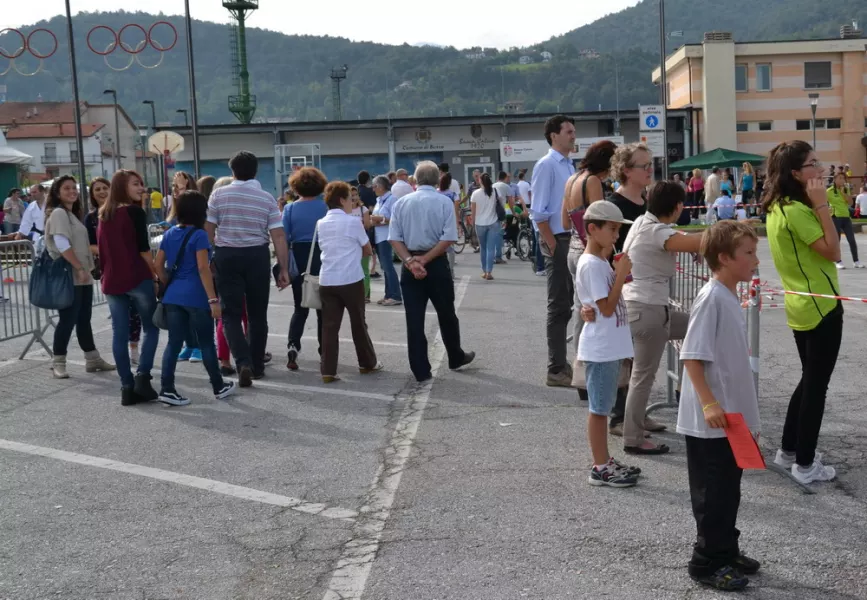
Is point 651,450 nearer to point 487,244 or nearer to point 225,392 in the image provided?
point 225,392

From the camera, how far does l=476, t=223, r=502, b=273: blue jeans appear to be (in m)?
18.5

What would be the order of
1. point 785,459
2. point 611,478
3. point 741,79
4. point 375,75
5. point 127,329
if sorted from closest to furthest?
point 611,478
point 785,459
point 127,329
point 741,79
point 375,75

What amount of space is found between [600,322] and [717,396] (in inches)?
51.3

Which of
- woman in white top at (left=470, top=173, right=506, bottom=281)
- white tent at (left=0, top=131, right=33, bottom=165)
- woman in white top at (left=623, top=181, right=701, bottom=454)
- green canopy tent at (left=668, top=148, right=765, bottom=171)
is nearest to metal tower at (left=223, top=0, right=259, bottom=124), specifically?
white tent at (left=0, top=131, right=33, bottom=165)

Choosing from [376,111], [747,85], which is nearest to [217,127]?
[747,85]

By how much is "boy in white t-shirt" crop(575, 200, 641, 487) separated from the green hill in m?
108

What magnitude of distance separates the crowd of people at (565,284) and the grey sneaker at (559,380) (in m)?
0.02

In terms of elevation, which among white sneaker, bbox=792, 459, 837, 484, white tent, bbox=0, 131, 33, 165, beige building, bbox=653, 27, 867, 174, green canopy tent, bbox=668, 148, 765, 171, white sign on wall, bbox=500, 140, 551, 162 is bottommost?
white sneaker, bbox=792, 459, 837, 484

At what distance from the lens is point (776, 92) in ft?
195

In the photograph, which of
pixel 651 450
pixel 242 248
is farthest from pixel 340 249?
pixel 651 450

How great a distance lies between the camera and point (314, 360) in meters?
10.2

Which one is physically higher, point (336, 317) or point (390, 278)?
point (336, 317)

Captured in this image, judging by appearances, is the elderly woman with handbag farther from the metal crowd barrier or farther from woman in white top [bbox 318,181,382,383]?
the metal crowd barrier

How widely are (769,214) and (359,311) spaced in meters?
4.31
